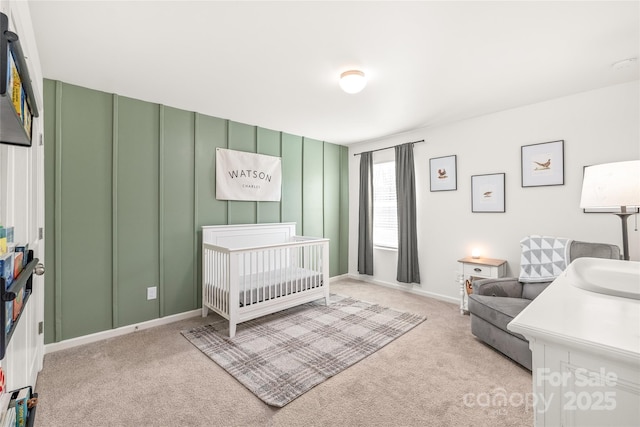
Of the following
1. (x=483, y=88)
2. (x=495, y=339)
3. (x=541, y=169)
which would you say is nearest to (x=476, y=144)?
(x=541, y=169)

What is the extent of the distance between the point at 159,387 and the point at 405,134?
392cm

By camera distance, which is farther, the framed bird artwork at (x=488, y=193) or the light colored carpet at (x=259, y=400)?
the framed bird artwork at (x=488, y=193)

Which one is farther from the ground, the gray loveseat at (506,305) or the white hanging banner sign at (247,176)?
the white hanging banner sign at (247,176)

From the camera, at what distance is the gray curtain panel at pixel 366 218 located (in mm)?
4543

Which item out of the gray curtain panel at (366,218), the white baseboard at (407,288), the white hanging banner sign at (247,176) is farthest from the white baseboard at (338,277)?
the white hanging banner sign at (247,176)

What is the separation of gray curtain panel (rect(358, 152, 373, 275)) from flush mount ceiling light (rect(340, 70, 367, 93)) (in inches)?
90.5

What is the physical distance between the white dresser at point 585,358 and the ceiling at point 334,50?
64.5 inches

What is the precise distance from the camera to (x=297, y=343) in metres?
2.52

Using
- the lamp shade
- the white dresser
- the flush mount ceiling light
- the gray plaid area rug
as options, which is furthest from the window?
the white dresser

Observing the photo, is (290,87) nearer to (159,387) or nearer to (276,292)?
(276,292)

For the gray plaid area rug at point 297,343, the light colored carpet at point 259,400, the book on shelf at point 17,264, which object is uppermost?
the book on shelf at point 17,264

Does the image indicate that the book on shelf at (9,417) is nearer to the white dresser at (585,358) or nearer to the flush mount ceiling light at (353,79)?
the white dresser at (585,358)

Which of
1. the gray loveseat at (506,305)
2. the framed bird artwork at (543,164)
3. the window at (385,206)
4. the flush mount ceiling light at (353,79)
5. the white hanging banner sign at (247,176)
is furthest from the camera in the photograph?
the window at (385,206)

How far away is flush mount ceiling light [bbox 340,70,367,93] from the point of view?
226cm
